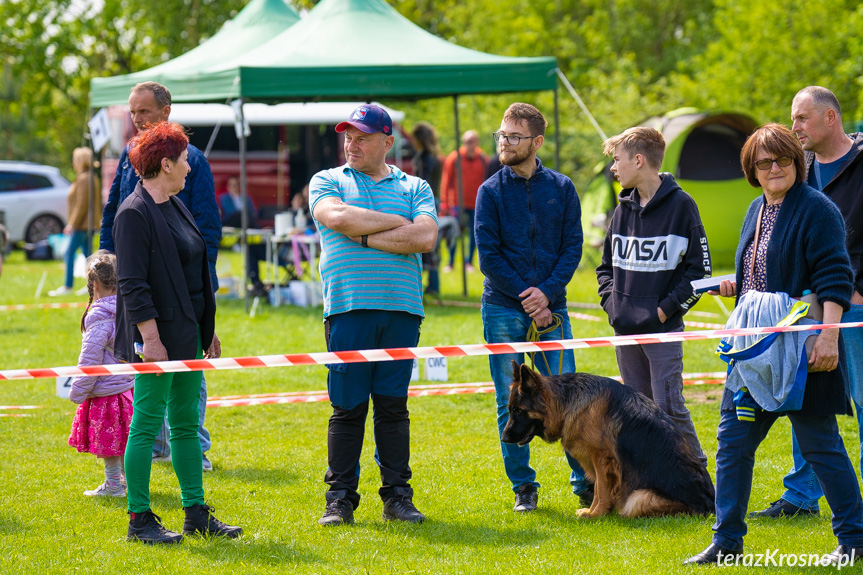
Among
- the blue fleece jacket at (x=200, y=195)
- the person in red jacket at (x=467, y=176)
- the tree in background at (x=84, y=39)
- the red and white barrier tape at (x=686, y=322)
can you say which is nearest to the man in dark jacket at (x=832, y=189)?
the blue fleece jacket at (x=200, y=195)

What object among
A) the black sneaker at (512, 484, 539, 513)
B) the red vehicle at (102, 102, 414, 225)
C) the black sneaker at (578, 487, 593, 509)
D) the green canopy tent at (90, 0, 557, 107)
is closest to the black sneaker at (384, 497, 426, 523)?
the black sneaker at (512, 484, 539, 513)

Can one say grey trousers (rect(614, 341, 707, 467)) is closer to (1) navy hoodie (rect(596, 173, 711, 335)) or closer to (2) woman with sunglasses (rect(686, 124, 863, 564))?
(1) navy hoodie (rect(596, 173, 711, 335))

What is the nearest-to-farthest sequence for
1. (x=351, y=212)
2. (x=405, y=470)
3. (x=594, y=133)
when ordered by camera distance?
(x=351, y=212) < (x=405, y=470) < (x=594, y=133)

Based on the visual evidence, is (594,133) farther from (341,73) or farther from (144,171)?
(144,171)

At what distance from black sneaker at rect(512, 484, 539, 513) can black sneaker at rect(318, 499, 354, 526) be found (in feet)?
2.75

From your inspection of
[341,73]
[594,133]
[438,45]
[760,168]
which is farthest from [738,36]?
[760,168]

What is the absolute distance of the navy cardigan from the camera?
3.73m

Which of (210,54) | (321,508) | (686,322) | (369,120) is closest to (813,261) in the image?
(369,120)

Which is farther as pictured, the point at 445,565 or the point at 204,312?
the point at 204,312

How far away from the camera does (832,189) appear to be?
14.5ft

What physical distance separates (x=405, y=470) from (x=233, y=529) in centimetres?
84

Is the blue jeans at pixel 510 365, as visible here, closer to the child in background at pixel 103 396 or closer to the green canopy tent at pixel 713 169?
the child in background at pixel 103 396

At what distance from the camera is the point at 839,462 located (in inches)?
150

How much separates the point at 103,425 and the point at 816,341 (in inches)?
138
